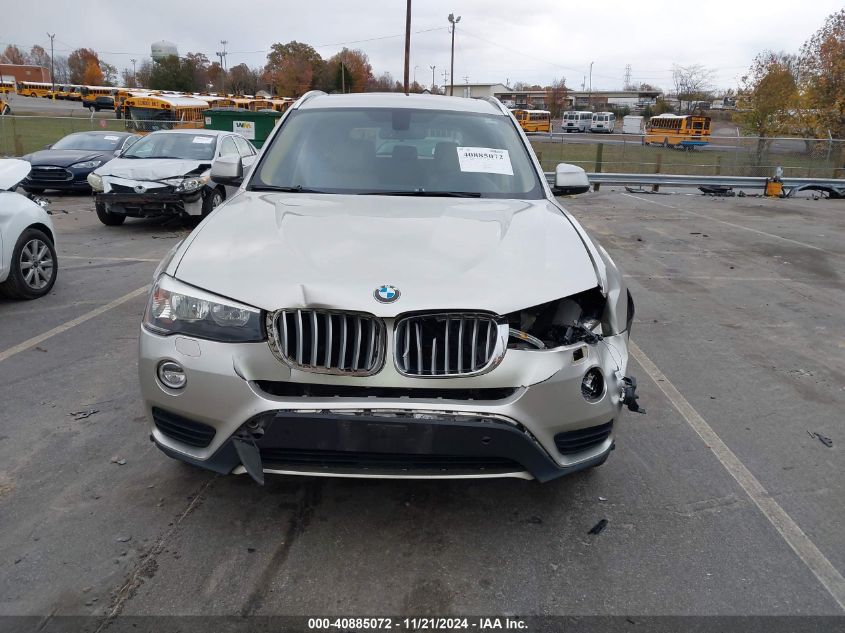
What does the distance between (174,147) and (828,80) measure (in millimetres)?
30581

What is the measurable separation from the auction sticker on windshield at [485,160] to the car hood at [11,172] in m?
4.35

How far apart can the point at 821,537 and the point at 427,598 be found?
177 cm

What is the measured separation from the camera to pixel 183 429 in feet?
8.75

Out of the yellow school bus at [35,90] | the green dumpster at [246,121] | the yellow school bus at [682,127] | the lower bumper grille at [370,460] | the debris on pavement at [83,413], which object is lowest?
the debris on pavement at [83,413]

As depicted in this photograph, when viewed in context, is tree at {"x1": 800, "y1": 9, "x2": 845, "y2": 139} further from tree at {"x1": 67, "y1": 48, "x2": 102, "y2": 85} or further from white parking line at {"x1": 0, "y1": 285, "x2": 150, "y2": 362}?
tree at {"x1": 67, "y1": 48, "x2": 102, "y2": 85}

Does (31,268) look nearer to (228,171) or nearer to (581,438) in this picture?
(228,171)

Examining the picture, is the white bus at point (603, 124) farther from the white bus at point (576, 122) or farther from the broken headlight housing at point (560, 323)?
the broken headlight housing at point (560, 323)

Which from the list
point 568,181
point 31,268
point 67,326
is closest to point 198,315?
point 568,181

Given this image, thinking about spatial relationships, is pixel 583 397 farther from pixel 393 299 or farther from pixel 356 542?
pixel 356 542

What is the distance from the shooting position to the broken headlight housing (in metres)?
2.63

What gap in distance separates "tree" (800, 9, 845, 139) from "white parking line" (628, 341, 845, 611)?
31.5 meters

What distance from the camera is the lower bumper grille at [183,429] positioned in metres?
2.61

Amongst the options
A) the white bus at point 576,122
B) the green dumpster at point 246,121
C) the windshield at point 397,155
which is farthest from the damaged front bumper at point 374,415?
Result: the white bus at point 576,122

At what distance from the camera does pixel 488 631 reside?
2.34m
